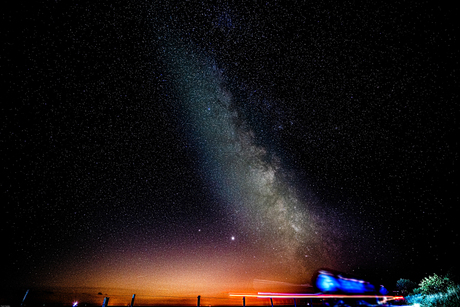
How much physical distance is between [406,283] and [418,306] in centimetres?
1371

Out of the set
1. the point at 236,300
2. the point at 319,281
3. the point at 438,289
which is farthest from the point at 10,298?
the point at 236,300

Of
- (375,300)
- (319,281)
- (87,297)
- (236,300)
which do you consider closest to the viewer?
(375,300)

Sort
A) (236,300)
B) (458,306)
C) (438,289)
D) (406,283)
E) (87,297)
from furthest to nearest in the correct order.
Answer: (236,300) → (87,297) → (406,283) → (438,289) → (458,306)

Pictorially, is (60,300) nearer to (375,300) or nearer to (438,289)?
(375,300)

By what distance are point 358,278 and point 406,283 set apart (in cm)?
544

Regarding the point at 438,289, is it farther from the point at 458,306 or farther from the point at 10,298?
the point at 10,298

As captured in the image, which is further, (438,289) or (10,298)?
(438,289)

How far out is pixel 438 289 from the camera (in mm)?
15297

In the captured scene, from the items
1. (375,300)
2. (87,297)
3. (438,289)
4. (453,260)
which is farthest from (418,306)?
(87,297)

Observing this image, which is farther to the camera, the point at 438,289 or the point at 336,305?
the point at 336,305

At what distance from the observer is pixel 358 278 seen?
2858 centimetres

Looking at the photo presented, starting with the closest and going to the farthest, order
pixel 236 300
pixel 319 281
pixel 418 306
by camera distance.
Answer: pixel 418 306
pixel 319 281
pixel 236 300

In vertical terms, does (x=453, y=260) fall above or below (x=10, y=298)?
above

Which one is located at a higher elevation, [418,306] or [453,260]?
[453,260]
